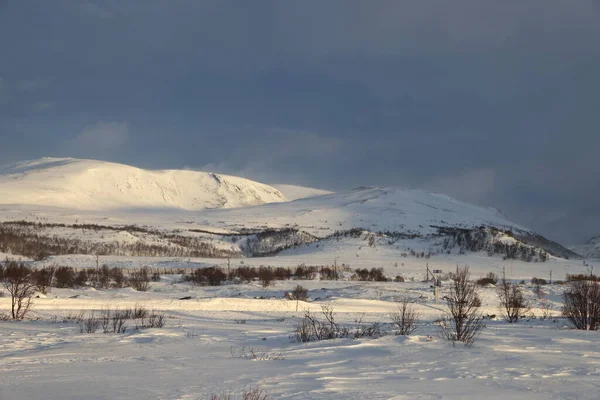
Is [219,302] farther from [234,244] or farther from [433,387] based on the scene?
[234,244]

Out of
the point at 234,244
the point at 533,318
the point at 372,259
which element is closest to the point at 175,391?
the point at 533,318

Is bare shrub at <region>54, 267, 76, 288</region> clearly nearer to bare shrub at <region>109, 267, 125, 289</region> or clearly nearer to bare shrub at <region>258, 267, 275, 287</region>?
bare shrub at <region>109, 267, 125, 289</region>

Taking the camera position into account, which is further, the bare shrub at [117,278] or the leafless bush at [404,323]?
the bare shrub at [117,278]

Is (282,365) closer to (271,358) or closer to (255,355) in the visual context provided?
(271,358)

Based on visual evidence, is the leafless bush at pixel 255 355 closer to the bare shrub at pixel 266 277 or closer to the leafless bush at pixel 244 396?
the leafless bush at pixel 244 396

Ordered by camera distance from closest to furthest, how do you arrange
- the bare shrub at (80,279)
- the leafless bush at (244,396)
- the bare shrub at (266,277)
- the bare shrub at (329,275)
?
the leafless bush at (244,396), the bare shrub at (80,279), the bare shrub at (266,277), the bare shrub at (329,275)

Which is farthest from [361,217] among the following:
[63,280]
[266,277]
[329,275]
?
[63,280]

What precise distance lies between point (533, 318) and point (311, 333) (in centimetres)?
1033


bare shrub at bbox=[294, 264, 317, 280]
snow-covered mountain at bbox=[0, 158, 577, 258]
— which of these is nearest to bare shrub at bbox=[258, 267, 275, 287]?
bare shrub at bbox=[294, 264, 317, 280]

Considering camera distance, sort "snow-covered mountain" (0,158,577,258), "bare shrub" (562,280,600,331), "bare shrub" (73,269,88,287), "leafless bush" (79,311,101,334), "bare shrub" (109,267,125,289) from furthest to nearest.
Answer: "snow-covered mountain" (0,158,577,258) → "bare shrub" (73,269,88,287) → "bare shrub" (109,267,125,289) → "bare shrub" (562,280,600,331) → "leafless bush" (79,311,101,334)

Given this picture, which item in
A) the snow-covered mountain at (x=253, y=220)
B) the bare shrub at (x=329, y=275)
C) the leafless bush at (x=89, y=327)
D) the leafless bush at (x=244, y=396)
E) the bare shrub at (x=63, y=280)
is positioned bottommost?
the leafless bush at (x=89, y=327)

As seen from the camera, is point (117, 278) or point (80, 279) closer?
point (80, 279)

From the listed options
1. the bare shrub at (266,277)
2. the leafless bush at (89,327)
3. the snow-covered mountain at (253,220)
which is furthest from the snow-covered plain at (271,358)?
the snow-covered mountain at (253,220)

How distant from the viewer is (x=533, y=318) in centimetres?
1903
